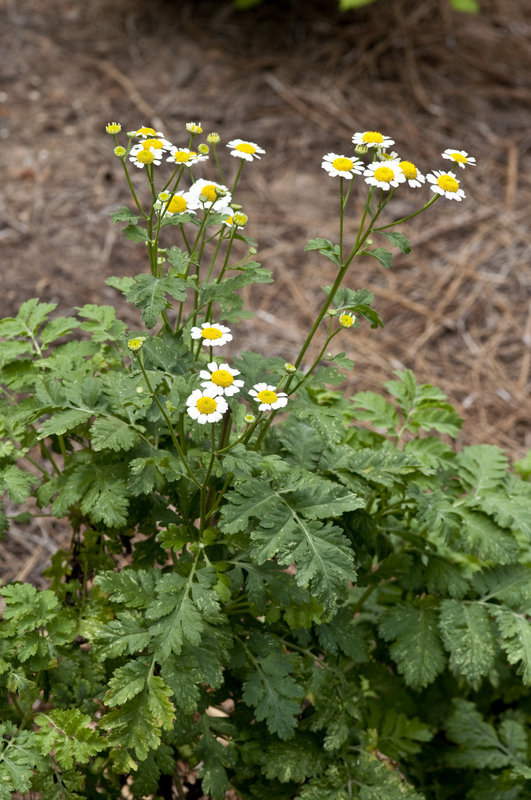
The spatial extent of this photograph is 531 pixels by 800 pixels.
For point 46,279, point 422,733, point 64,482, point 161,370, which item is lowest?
point 46,279

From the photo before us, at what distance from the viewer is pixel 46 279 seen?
3.42 metres

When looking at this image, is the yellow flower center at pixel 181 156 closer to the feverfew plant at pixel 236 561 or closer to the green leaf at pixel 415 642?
the feverfew plant at pixel 236 561

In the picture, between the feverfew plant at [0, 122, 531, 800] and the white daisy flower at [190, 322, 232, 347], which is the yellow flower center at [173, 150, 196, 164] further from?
the white daisy flower at [190, 322, 232, 347]

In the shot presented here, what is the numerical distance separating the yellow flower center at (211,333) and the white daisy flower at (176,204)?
25 cm

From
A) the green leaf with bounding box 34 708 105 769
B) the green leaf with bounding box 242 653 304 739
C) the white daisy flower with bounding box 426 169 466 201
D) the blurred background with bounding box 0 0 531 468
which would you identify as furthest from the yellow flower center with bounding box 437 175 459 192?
the blurred background with bounding box 0 0 531 468

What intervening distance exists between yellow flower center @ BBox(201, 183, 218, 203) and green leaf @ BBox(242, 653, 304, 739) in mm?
970

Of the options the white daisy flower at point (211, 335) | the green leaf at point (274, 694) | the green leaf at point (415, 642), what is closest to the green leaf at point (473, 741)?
the green leaf at point (415, 642)

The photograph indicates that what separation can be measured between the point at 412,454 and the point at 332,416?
0.32 metres

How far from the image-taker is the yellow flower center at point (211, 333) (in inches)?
57.2

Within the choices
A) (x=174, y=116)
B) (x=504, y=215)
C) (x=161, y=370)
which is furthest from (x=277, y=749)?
(x=174, y=116)

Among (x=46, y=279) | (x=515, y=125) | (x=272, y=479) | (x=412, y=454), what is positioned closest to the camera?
(x=272, y=479)

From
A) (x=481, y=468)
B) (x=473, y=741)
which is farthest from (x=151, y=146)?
(x=473, y=741)

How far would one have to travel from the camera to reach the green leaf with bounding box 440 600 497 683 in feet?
5.37

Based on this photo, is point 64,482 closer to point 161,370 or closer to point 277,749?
point 161,370
